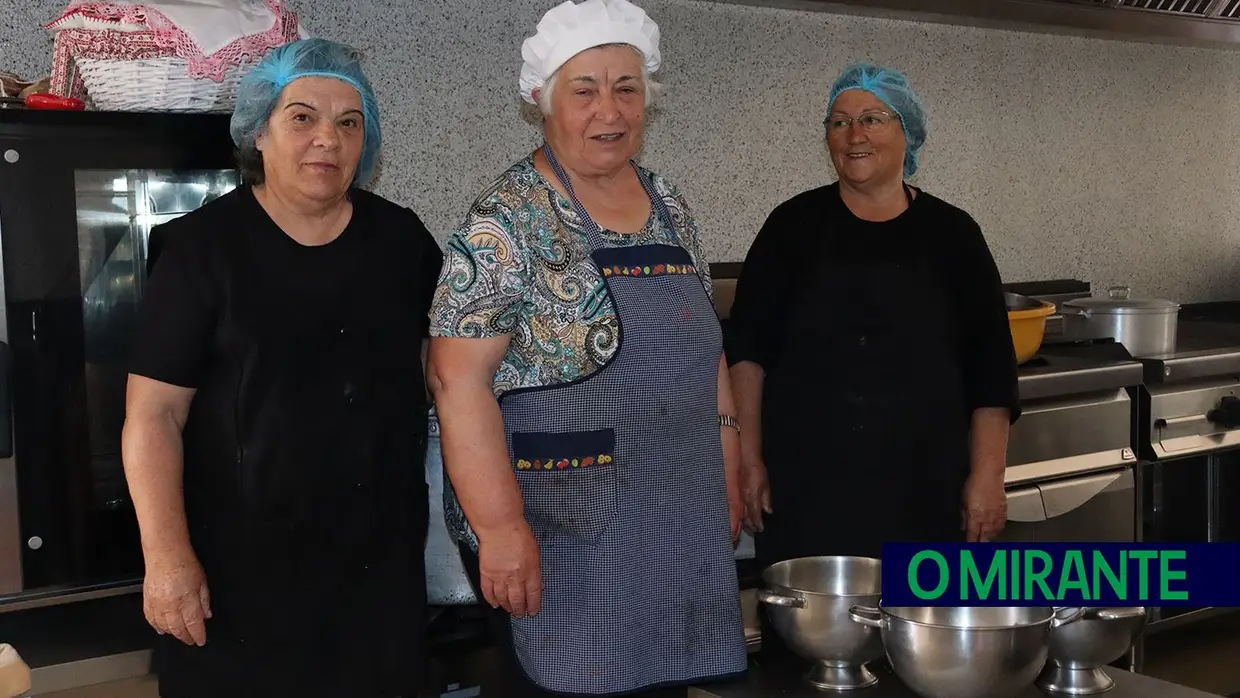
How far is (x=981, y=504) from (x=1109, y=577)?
0.56 metres

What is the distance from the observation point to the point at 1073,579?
1417 millimetres

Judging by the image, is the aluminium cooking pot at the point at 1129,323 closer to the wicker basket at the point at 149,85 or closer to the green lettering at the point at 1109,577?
the green lettering at the point at 1109,577

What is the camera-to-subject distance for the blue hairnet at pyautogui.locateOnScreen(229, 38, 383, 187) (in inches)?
58.7

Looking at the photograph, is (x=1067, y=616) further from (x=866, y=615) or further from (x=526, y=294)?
(x=526, y=294)

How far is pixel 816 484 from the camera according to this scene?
1.95 m

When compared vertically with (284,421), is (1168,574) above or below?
below

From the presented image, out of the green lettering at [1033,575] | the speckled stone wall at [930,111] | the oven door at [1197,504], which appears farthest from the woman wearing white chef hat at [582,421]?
the oven door at [1197,504]

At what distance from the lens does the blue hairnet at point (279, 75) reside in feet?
4.89

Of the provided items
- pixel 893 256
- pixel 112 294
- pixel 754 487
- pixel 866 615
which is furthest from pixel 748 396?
pixel 112 294

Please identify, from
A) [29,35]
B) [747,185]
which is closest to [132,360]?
[29,35]

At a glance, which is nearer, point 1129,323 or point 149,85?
point 149,85

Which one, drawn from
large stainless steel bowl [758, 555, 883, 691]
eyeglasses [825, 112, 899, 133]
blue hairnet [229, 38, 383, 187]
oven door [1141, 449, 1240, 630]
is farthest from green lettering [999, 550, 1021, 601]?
oven door [1141, 449, 1240, 630]

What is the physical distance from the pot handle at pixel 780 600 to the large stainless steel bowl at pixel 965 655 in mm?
98

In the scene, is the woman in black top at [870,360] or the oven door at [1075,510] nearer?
the woman in black top at [870,360]
